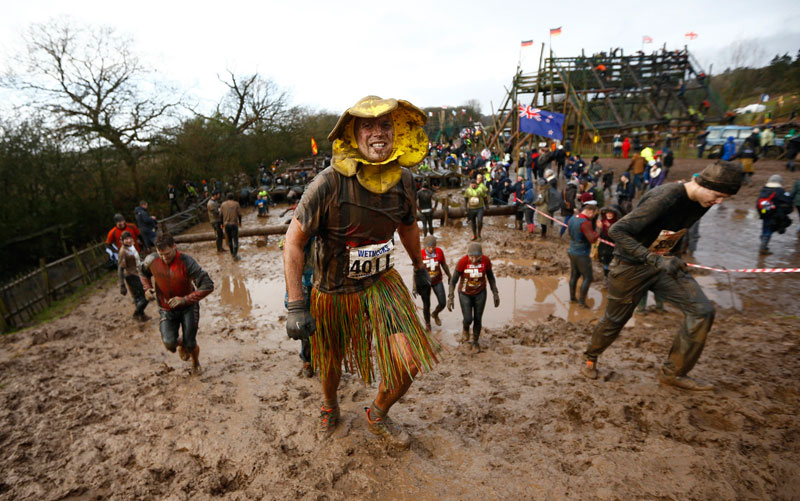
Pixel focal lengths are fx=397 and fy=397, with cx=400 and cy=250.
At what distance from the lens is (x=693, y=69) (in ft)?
84.6

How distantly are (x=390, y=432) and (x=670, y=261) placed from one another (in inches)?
104

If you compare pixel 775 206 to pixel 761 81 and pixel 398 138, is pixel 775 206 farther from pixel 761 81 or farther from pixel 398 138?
pixel 761 81

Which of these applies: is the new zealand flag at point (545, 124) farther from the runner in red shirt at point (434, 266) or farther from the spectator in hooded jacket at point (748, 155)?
the runner in red shirt at point (434, 266)

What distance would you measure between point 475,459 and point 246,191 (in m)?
20.1

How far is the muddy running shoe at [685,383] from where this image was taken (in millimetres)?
3453

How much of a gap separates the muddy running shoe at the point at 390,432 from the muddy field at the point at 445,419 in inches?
3.0

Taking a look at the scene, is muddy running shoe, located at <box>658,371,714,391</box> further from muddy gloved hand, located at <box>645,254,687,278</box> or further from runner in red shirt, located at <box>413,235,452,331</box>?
runner in red shirt, located at <box>413,235,452,331</box>

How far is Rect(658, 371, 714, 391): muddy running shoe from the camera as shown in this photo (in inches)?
136

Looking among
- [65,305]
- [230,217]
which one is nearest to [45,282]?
[65,305]

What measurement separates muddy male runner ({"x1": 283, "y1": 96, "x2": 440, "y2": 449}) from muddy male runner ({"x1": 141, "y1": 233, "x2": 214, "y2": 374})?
2.34 metres

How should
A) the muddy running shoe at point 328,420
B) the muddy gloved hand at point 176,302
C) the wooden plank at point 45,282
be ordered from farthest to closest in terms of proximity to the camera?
the wooden plank at point 45,282
the muddy gloved hand at point 176,302
the muddy running shoe at point 328,420

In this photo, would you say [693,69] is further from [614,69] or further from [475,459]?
[475,459]

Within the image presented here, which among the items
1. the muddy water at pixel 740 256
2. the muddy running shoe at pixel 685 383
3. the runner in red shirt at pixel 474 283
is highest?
the runner in red shirt at pixel 474 283

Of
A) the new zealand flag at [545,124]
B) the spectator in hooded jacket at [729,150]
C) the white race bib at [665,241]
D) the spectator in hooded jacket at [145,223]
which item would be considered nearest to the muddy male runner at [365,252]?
the white race bib at [665,241]
